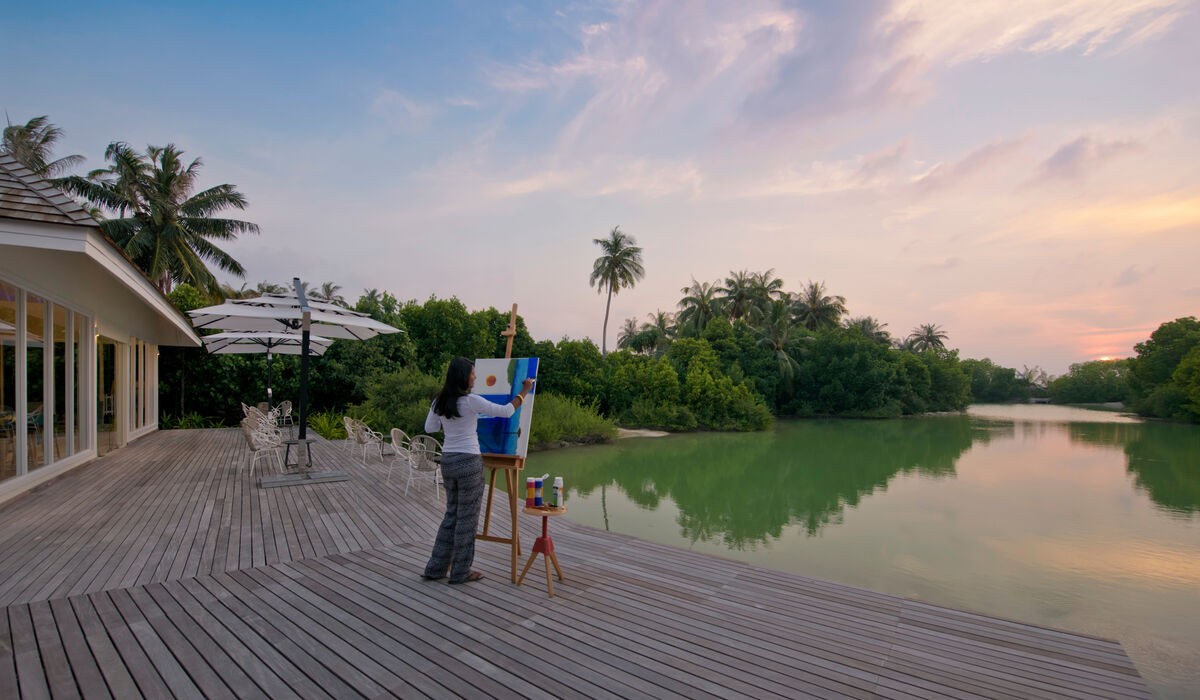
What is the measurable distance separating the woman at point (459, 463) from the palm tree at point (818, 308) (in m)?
42.3

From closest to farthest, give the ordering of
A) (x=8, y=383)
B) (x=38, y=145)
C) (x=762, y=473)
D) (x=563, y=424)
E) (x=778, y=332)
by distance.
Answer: (x=8, y=383)
(x=762, y=473)
(x=563, y=424)
(x=38, y=145)
(x=778, y=332)

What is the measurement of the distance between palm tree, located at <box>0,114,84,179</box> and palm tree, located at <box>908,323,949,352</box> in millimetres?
67263

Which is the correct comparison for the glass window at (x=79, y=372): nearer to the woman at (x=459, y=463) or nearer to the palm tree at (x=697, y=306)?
the woman at (x=459, y=463)

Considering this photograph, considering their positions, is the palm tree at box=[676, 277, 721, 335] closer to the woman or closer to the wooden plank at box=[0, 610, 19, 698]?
the woman

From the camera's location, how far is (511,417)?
4.10 meters

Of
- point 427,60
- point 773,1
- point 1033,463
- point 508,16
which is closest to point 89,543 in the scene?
point 508,16

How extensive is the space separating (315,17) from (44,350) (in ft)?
24.3

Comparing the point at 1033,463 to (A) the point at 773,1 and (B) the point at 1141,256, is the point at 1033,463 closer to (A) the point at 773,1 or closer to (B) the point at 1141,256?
(B) the point at 1141,256

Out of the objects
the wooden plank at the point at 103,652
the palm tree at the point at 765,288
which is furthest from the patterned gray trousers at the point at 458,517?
the palm tree at the point at 765,288

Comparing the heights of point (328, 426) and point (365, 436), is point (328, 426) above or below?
below

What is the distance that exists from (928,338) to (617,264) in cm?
4335

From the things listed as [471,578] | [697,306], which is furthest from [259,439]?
[697,306]

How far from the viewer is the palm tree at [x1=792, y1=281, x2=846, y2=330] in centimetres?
4344

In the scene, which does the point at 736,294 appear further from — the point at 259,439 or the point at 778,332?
the point at 259,439
